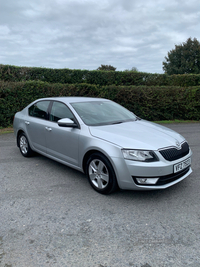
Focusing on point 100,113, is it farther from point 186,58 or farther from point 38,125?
point 186,58

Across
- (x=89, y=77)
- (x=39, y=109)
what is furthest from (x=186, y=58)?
(x=39, y=109)

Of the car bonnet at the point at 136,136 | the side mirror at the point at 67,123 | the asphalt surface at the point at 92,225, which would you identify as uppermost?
the side mirror at the point at 67,123

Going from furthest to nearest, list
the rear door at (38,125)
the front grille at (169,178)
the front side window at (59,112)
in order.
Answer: the rear door at (38,125), the front side window at (59,112), the front grille at (169,178)

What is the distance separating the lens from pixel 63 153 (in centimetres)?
448

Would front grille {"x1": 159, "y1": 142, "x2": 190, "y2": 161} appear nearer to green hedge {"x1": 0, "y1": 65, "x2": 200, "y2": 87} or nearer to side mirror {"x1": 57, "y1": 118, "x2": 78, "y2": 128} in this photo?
side mirror {"x1": 57, "y1": 118, "x2": 78, "y2": 128}

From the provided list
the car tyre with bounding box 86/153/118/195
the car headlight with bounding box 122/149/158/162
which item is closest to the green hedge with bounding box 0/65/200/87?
the car tyre with bounding box 86/153/118/195

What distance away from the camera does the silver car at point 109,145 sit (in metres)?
3.41

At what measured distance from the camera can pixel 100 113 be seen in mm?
4695

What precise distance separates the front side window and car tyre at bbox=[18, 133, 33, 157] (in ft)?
4.07

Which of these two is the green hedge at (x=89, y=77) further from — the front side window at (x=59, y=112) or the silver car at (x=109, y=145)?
the front side window at (x=59, y=112)

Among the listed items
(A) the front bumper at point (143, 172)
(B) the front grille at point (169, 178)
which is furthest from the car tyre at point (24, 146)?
(B) the front grille at point (169, 178)

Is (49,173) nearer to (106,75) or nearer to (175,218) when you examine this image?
(175,218)

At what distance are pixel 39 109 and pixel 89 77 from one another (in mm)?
10437

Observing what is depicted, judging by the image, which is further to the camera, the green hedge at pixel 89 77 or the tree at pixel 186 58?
the tree at pixel 186 58
